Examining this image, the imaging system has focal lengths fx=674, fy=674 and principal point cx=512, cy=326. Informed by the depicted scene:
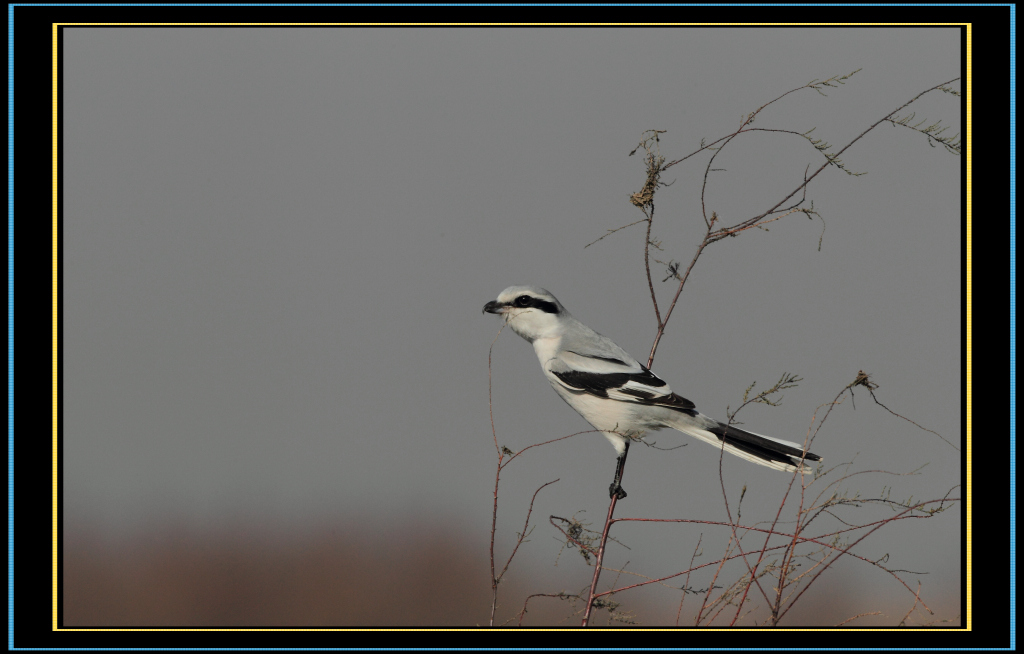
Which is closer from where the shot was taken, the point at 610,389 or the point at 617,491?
the point at 617,491

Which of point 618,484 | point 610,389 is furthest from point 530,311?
point 618,484

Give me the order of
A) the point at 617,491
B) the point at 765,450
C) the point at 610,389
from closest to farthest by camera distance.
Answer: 1. the point at 617,491
2. the point at 765,450
3. the point at 610,389

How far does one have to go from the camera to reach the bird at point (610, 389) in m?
3.20

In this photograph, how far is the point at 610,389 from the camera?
3.38 m

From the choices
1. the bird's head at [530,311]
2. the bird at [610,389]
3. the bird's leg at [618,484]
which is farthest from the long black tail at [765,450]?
the bird's head at [530,311]

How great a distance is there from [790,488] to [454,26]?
2136 mm

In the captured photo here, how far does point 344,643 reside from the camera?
7.29 ft

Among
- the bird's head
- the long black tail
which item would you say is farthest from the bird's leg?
the bird's head

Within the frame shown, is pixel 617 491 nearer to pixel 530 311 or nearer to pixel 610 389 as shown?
pixel 610 389

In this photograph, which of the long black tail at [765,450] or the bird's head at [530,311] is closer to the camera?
the long black tail at [765,450]

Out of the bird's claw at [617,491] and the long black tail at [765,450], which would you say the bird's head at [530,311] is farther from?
the long black tail at [765,450]

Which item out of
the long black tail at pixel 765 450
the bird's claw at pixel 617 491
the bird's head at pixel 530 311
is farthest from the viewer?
the bird's head at pixel 530 311

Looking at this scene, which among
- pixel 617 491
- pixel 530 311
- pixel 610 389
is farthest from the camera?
pixel 530 311

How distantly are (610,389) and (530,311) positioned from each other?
636 millimetres
